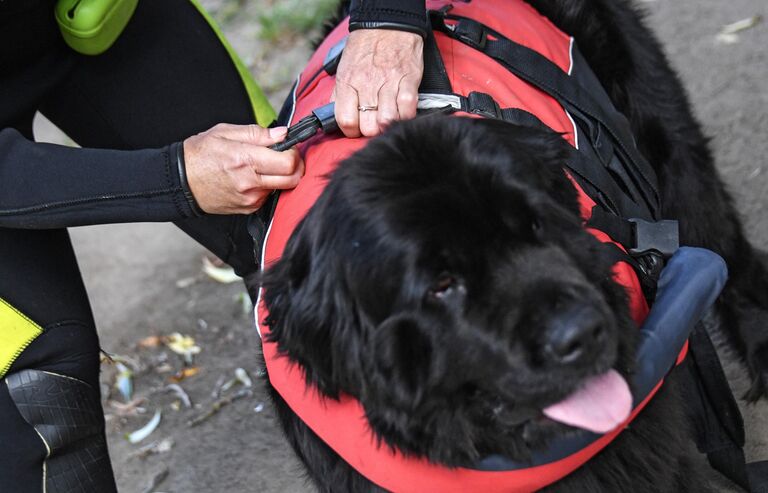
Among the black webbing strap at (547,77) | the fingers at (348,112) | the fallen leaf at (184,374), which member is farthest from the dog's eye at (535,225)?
the fallen leaf at (184,374)

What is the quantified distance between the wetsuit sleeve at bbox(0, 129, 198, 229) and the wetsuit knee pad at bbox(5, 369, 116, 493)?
38 centimetres

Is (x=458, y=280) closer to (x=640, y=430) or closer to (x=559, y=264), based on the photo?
(x=559, y=264)

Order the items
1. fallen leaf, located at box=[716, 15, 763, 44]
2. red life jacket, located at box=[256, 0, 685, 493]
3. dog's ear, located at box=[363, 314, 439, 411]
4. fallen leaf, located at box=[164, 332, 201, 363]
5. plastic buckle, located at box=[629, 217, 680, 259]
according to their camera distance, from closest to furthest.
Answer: dog's ear, located at box=[363, 314, 439, 411] → red life jacket, located at box=[256, 0, 685, 493] → plastic buckle, located at box=[629, 217, 680, 259] → fallen leaf, located at box=[164, 332, 201, 363] → fallen leaf, located at box=[716, 15, 763, 44]

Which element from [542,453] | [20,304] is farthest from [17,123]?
[542,453]

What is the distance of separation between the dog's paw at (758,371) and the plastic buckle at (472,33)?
1277 millimetres

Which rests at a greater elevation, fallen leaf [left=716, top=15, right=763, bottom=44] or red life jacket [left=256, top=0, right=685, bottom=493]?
red life jacket [left=256, top=0, right=685, bottom=493]

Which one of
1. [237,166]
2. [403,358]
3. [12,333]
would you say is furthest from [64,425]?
[403,358]

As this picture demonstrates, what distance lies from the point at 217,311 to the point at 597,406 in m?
2.47

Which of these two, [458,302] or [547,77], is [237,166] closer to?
[458,302]

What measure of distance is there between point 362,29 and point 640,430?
1.14 metres

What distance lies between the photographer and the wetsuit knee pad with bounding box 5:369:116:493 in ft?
7.30

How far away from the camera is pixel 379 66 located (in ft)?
7.44

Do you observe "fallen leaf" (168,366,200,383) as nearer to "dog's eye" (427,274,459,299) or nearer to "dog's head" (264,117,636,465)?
"dog's head" (264,117,636,465)

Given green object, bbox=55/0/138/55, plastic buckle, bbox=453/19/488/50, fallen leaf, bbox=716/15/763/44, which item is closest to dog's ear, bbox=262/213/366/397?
plastic buckle, bbox=453/19/488/50
